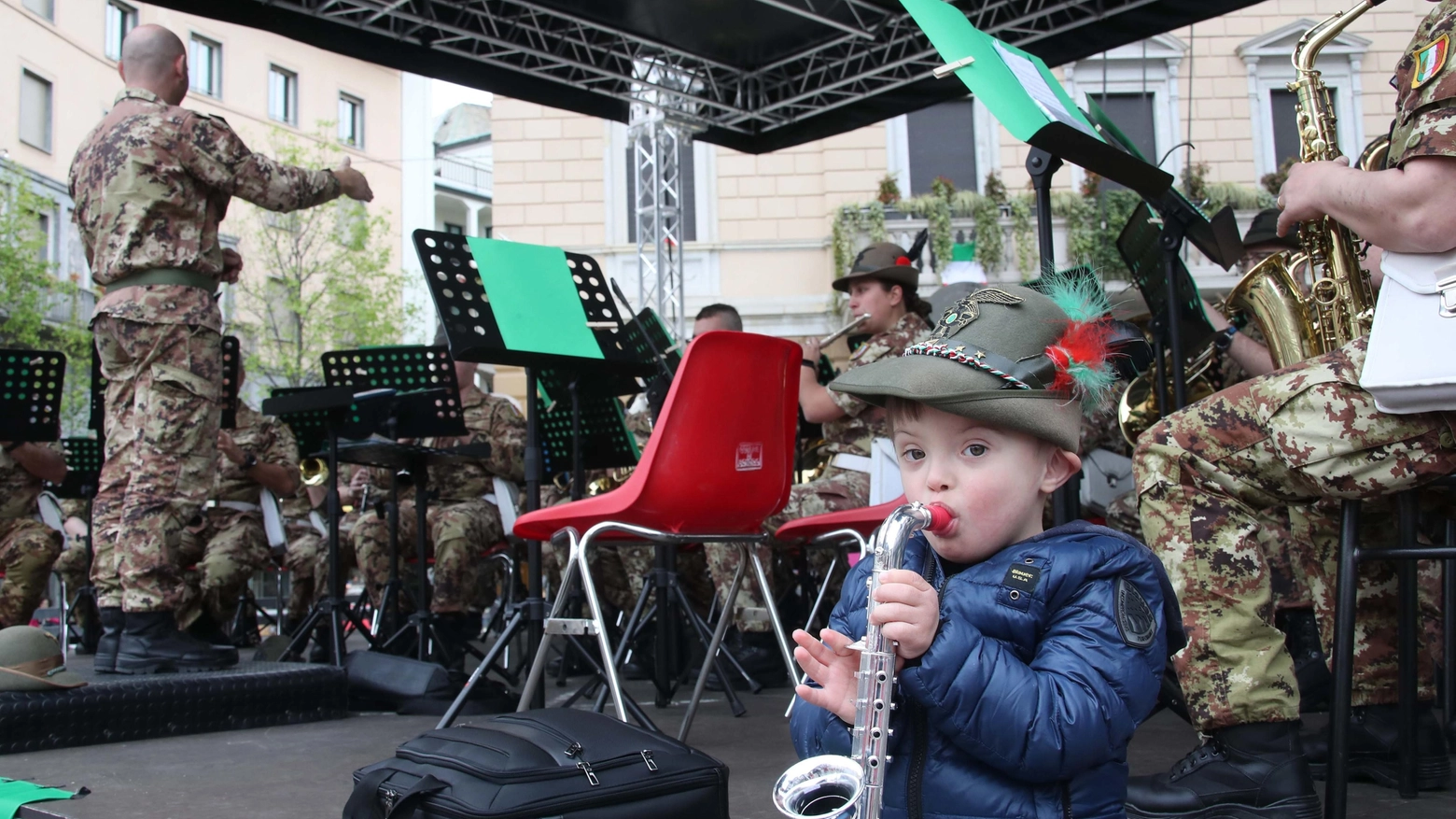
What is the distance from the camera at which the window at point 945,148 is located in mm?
17344

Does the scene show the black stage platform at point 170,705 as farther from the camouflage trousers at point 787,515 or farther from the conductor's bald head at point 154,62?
the conductor's bald head at point 154,62

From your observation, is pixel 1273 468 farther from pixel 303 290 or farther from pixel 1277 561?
pixel 303 290

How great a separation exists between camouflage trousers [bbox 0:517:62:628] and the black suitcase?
16.5ft

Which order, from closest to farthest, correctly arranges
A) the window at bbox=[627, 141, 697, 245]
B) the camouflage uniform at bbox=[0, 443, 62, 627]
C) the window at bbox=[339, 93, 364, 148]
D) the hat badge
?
the hat badge < the camouflage uniform at bbox=[0, 443, 62, 627] < the window at bbox=[627, 141, 697, 245] < the window at bbox=[339, 93, 364, 148]

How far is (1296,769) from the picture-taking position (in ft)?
7.30

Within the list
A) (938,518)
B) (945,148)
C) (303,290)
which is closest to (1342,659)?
(938,518)

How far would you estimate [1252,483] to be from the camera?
228 cm

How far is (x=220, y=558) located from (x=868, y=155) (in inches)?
515

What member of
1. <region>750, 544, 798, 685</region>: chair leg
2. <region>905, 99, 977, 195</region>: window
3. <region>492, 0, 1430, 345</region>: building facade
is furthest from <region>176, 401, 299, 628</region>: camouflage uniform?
<region>905, 99, 977, 195</region>: window

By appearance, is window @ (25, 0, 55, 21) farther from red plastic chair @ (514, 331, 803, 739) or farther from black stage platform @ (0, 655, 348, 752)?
red plastic chair @ (514, 331, 803, 739)

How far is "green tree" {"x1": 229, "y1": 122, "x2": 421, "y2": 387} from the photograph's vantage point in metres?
26.3

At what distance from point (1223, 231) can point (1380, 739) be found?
139 centimetres

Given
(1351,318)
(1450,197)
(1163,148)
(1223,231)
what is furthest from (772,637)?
(1163,148)

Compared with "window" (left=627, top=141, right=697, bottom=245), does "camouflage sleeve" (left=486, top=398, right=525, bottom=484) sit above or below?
below
